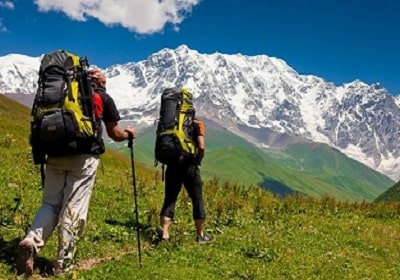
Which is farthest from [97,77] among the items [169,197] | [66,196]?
[169,197]

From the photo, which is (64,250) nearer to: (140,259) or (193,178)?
(140,259)

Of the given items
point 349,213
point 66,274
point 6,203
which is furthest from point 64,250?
point 349,213

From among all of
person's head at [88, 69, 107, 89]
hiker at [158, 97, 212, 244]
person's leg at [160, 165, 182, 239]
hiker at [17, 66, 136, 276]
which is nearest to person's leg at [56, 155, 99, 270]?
hiker at [17, 66, 136, 276]

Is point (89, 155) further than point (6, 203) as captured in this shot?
No

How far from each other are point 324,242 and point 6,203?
353 inches

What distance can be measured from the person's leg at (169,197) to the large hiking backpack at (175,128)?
659mm

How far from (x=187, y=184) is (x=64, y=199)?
442 centimetres

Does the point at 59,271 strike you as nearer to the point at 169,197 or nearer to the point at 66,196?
the point at 66,196

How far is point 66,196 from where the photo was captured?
33.8ft

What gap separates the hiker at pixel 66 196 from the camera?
9.95 m

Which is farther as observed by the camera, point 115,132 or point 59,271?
point 115,132

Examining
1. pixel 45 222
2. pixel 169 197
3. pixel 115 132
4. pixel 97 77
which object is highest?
pixel 97 77

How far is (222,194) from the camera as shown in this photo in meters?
23.9

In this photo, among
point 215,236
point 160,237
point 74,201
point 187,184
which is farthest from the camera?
point 215,236
